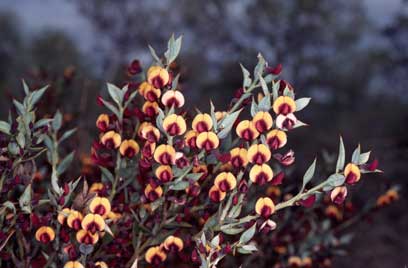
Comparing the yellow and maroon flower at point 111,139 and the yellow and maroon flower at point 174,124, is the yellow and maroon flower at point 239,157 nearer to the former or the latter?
the yellow and maroon flower at point 174,124

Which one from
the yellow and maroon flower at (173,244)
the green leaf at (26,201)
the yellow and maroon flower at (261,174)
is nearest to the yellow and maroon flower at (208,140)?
the yellow and maroon flower at (261,174)

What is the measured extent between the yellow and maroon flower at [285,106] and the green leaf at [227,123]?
0.10m

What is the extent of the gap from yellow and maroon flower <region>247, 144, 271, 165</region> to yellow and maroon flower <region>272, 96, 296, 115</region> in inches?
3.7

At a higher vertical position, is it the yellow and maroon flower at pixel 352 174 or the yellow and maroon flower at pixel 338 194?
the yellow and maroon flower at pixel 352 174

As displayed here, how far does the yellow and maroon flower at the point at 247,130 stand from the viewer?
150 cm

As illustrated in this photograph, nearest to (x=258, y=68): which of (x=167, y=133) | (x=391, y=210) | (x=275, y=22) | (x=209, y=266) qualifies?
(x=167, y=133)

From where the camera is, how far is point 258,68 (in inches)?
64.0

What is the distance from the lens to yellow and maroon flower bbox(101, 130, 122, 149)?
173cm

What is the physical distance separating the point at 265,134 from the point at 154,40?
1577 cm

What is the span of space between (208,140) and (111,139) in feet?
1.21

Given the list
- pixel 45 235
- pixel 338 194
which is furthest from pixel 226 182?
pixel 45 235

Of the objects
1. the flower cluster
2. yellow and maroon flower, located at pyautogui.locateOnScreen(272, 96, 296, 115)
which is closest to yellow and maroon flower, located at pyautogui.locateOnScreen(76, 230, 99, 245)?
the flower cluster

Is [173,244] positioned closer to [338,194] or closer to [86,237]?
[86,237]

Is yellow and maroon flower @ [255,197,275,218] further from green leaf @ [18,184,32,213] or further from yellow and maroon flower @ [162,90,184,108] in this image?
green leaf @ [18,184,32,213]
